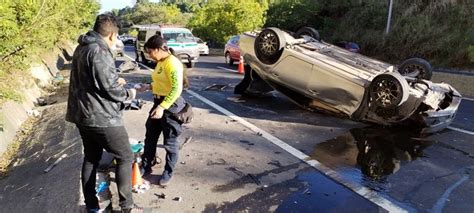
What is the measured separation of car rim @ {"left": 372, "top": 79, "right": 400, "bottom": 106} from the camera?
6.44 m

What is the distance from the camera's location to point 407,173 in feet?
17.2

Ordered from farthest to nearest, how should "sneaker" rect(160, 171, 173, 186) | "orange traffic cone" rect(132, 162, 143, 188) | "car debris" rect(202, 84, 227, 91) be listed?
"car debris" rect(202, 84, 227, 91)
"sneaker" rect(160, 171, 173, 186)
"orange traffic cone" rect(132, 162, 143, 188)

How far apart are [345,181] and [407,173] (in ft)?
3.09

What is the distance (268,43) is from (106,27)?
5.29m

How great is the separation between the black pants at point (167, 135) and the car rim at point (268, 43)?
4.07 m

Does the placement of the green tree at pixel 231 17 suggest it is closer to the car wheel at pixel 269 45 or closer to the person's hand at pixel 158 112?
the car wheel at pixel 269 45

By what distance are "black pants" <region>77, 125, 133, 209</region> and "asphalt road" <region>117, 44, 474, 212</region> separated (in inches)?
61.7

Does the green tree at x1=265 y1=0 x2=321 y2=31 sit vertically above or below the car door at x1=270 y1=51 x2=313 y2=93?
below

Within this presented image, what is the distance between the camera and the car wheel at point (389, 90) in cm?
636

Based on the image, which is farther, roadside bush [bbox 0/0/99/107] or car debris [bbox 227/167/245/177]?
roadside bush [bbox 0/0/99/107]

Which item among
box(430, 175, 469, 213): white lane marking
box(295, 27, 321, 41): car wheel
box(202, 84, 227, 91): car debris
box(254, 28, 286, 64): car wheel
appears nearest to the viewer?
box(430, 175, 469, 213): white lane marking

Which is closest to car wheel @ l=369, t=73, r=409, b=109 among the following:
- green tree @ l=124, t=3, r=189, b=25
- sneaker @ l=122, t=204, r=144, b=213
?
sneaker @ l=122, t=204, r=144, b=213

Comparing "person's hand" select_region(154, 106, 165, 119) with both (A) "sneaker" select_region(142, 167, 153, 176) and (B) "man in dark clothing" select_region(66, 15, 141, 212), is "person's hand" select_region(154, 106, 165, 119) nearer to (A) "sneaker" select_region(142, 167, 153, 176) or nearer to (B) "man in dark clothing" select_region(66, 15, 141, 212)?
(B) "man in dark clothing" select_region(66, 15, 141, 212)

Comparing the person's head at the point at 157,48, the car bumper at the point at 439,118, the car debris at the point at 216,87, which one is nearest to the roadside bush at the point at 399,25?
the car bumper at the point at 439,118
